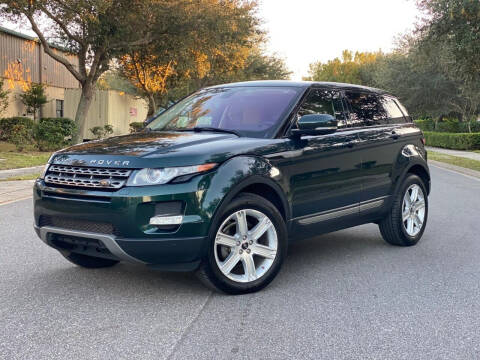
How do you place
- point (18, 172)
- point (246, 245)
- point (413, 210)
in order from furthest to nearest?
point (18, 172) → point (413, 210) → point (246, 245)

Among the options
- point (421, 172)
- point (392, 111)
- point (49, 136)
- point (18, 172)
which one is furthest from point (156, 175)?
point (49, 136)

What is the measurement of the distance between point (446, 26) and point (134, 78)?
75.6 feet

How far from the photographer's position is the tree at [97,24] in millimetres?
20438

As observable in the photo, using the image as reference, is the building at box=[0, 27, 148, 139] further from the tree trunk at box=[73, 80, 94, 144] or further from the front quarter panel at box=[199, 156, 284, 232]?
the front quarter panel at box=[199, 156, 284, 232]

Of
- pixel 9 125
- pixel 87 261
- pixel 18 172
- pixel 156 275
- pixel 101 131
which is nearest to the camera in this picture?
pixel 156 275

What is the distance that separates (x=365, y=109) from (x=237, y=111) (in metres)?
1.73

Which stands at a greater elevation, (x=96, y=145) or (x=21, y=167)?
(x=96, y=145)

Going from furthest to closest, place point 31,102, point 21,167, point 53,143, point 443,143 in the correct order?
point 443,143 → point 31,102 → point 53,143 → point 21,167

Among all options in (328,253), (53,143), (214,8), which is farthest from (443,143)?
(328,253)

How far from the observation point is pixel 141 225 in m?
4.40

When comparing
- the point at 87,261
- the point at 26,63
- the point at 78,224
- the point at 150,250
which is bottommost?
the point at 87,261

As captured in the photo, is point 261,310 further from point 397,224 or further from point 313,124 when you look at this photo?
point 397,224

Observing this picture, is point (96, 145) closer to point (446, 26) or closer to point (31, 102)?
point (446, 26)

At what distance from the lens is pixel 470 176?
18.0m
